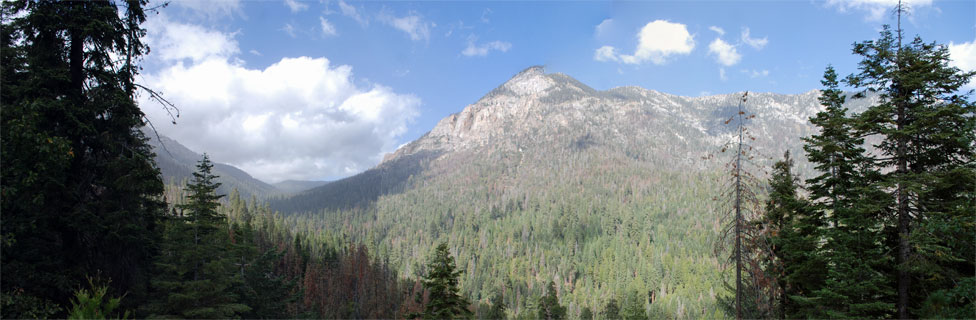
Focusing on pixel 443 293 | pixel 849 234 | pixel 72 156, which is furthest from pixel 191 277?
pixel 849 234

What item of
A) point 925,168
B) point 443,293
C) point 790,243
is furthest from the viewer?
point 443,293

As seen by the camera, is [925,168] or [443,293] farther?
[443,293]

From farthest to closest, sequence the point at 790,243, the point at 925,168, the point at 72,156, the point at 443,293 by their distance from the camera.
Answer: the point at 443,293, the point at 790,243, the point at 925,168, the point at 72,156

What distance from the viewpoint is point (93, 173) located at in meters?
10.7

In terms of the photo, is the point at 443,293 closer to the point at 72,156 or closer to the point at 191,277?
the point at 191,277

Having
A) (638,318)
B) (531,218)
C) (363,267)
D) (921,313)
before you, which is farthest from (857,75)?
(531,218)

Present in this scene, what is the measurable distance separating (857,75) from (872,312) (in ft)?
29.2

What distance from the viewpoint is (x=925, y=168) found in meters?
13.6

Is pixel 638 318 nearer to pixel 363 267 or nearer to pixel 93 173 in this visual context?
pixel 93 173

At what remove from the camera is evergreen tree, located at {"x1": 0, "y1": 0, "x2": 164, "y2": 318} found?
901cm

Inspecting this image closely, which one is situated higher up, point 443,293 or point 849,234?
point 849,234

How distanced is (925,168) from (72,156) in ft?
85.2

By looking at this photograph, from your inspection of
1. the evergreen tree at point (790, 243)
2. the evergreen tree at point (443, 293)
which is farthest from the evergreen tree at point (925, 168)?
the evergreen tree at point (443, 293)

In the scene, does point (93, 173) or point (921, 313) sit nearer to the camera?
point (93, 173)
